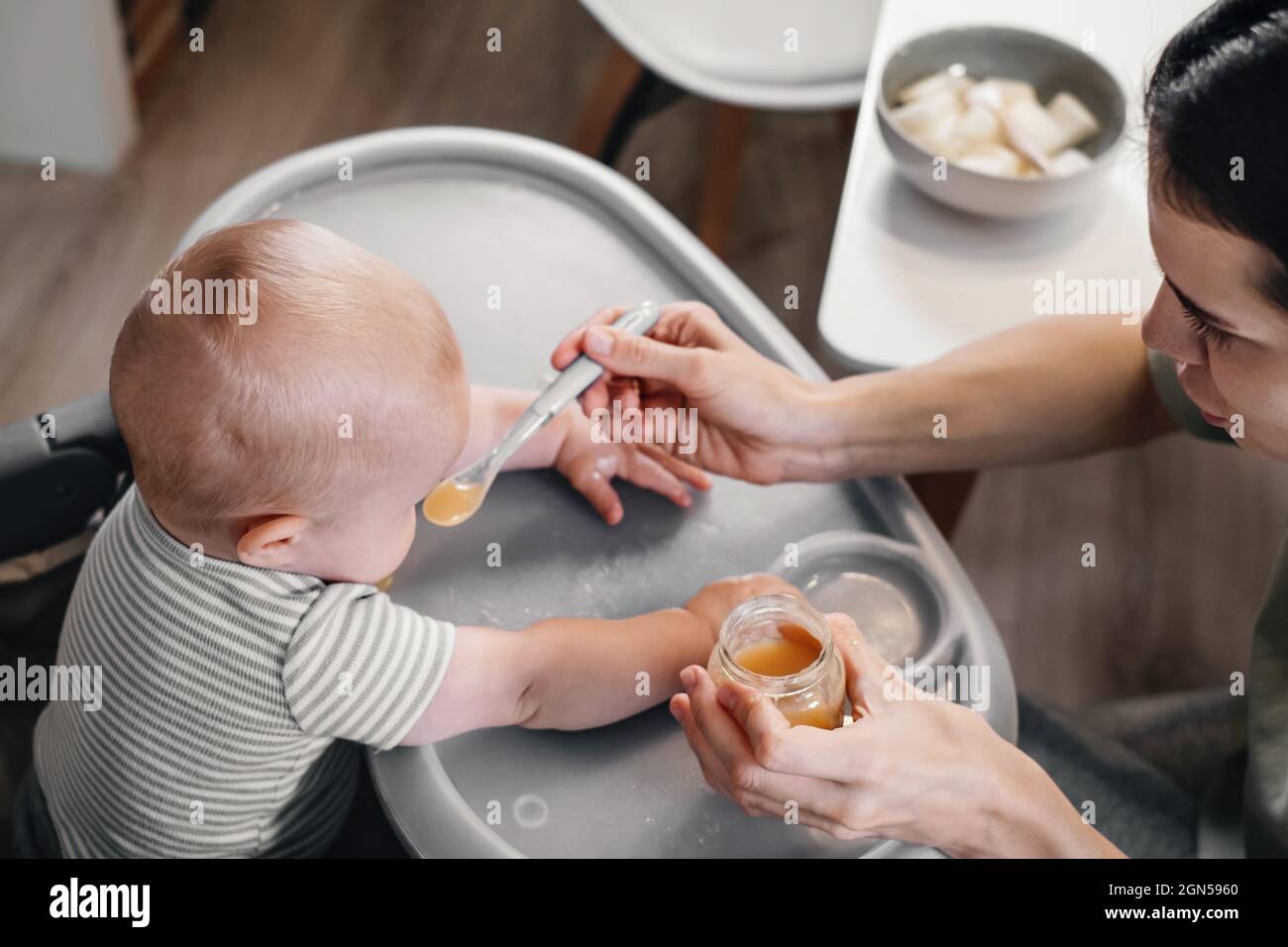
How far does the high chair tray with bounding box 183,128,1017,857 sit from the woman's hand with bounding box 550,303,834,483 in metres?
0.03

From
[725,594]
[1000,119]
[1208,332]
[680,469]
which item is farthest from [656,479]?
[1000,119]

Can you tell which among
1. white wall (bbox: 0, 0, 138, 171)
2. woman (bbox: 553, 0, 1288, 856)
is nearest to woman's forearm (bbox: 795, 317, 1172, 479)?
woman (bbox: 553, 0, 1288, 856)

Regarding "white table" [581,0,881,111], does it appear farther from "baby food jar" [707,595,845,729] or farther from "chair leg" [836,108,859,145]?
"baby food jar" [707,595,845,729]

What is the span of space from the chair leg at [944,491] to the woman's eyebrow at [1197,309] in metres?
0.47

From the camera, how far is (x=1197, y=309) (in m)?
0.76

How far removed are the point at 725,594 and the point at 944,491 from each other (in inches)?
17.4

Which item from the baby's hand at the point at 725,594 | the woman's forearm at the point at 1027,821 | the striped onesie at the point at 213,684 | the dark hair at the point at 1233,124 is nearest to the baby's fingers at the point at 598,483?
the baby's hand at the point at 725,594

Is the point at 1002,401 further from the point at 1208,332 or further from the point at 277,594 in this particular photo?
the point at 277,594

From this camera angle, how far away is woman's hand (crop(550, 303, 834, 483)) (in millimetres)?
983

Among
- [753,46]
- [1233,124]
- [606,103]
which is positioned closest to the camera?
[1233,124]

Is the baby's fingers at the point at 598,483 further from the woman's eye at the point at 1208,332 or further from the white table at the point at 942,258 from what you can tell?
the woman's eye at the point at 1208,332

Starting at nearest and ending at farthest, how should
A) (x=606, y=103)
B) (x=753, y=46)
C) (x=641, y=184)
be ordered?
(x=753, y=46)
(x=606, y=103)
(x=641, y=184)
